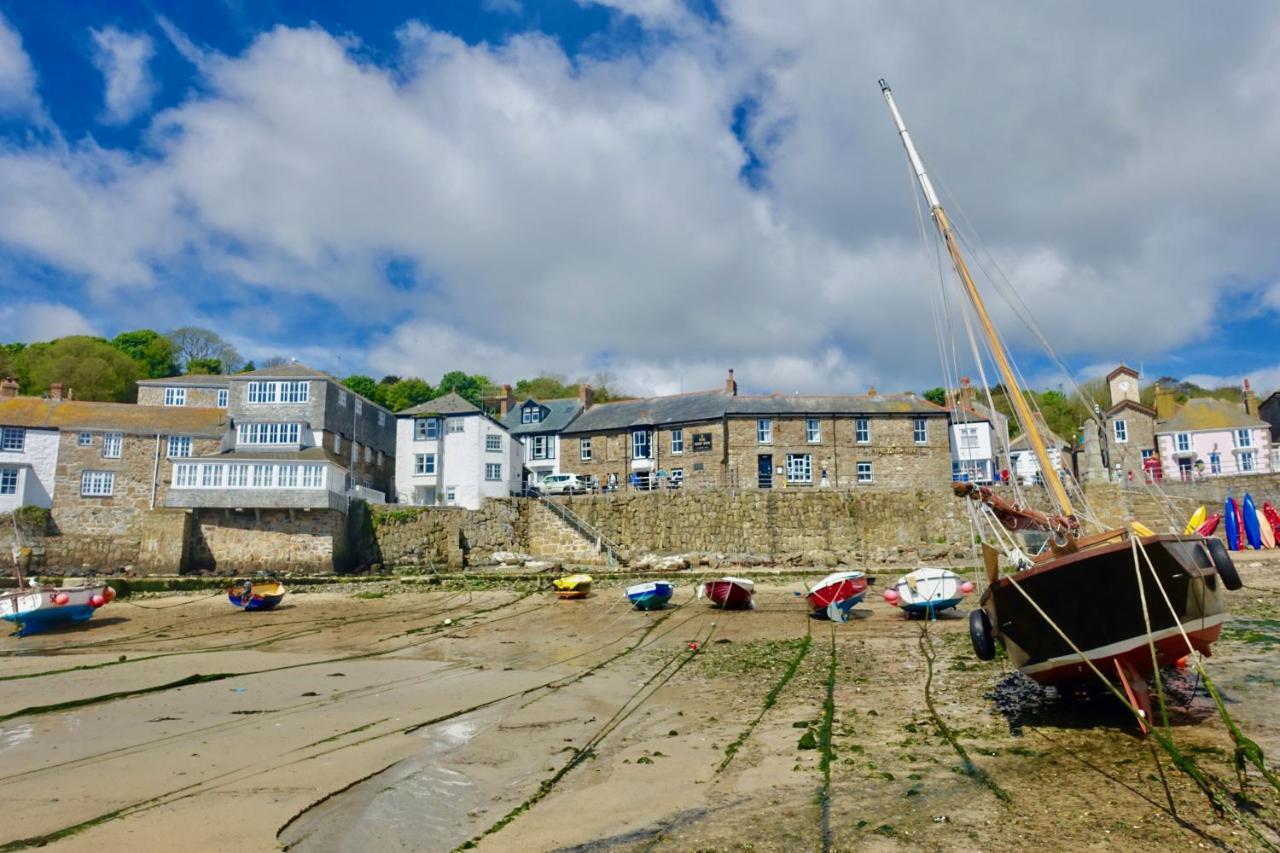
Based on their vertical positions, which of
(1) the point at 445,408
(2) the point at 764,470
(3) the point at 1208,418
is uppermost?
(1) the point at 445,408

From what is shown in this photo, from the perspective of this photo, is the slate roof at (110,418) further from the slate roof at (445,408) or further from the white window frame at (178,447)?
the slate roof at (445,408)

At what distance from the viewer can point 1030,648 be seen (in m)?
9.37

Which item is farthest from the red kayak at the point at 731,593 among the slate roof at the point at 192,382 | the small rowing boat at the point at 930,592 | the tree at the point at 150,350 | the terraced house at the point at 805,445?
the tree at the point at 150,350

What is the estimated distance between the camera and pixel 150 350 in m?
75.2

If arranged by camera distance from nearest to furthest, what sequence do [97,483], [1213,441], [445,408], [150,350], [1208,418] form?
[97,483], [445,408], [1213,441], [1208,418], [150,350]

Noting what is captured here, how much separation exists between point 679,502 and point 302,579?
775 inches

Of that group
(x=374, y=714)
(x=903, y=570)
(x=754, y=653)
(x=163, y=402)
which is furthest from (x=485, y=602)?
(x=163, y=402)

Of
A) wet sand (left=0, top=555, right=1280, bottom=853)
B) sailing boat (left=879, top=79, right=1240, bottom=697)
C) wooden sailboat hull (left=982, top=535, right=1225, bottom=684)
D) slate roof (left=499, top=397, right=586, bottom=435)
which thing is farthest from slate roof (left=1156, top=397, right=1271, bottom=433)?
wooden sailboat hull (left=982, top=535, right=1225, bottom=684)

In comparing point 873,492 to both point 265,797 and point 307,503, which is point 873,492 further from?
point 265,797

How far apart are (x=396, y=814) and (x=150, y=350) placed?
8345cm

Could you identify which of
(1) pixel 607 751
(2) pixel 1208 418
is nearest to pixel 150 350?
(1) pixel 607 751

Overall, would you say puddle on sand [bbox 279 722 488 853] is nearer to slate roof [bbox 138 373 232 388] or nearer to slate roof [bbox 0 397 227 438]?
slate roof [bbox 0 397 227 438]

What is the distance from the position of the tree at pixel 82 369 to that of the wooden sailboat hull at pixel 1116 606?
231 feet

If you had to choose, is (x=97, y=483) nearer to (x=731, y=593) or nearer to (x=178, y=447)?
(x=178, y=447)
